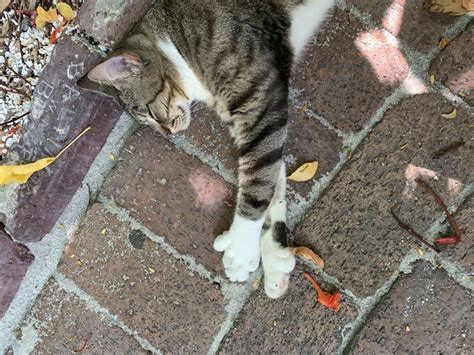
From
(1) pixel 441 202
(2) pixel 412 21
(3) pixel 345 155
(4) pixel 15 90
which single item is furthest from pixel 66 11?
(1) pixel 441 202

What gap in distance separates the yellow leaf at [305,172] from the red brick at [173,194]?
0.73 ft

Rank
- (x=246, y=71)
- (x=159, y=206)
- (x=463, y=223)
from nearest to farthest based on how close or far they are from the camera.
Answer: (x=246, y=71) < (x=463, y=223) < (x=159, y=206)

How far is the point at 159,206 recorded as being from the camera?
1.88 meters

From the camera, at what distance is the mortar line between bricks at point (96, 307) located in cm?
187

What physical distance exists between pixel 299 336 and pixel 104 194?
0.80 metres

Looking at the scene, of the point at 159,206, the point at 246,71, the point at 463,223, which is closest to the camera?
the point at 246,71

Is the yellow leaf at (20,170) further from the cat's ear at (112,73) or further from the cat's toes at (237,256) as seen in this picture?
the cat's toes at (237,256)

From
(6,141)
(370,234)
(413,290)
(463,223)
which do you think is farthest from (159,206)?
(463,223)

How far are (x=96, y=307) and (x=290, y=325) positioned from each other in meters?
0.65

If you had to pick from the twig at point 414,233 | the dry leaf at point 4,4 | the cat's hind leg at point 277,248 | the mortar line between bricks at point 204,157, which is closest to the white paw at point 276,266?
the cat's hind leg at point 277,248

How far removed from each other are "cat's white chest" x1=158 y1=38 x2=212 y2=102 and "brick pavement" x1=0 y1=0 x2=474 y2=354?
0.14 metres

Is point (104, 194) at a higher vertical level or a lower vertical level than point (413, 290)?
higher

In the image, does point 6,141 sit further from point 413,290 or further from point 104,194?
point 413,290

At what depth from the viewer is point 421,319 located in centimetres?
175
